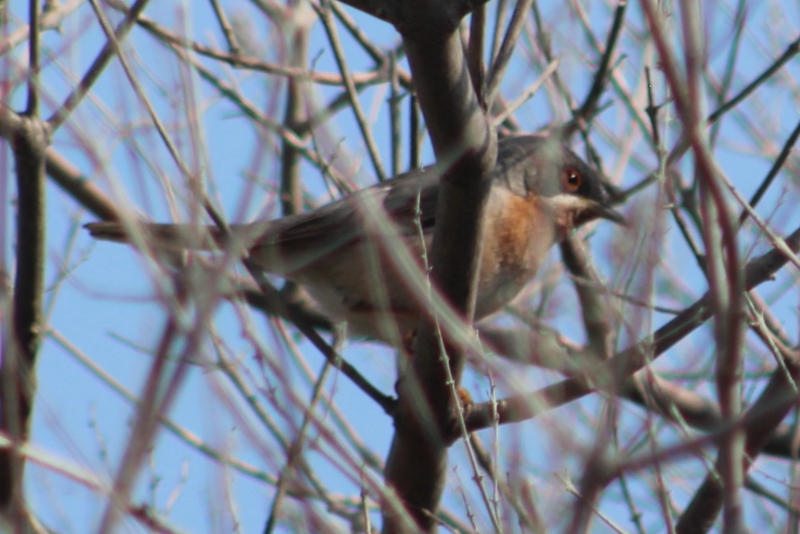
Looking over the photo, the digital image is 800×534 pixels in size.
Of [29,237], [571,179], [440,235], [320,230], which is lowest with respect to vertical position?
[29,237]

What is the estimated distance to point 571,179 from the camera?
6492 millimetres

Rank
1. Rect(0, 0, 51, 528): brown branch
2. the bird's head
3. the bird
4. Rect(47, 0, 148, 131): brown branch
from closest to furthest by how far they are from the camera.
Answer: Rect(0, 0, 51, 528): brown branch < Rect(47, 0, 148, 131): brown branch < the bird < the bird's head

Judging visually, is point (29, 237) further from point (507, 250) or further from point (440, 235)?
point (507, 250)

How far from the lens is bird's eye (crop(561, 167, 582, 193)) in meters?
6.48

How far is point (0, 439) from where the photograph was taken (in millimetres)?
2434

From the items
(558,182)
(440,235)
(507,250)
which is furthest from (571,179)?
(440,235)

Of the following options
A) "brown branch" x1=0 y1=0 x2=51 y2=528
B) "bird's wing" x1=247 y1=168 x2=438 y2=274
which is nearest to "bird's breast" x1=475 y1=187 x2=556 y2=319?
"bird's wing" x1=247 y1=168 x2=438 y2=274

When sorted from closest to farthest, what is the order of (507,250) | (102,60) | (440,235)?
(440,235)
(102,60)
(507,250)

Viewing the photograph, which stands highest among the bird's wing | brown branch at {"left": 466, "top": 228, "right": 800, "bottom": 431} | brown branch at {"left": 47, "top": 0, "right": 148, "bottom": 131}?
the bird's wing

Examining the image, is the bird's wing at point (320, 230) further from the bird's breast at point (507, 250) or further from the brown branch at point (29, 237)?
the brown branch at point (29, 237)

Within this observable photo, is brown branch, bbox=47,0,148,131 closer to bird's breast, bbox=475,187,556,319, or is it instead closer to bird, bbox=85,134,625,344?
bird, bbox=85,134,625,344

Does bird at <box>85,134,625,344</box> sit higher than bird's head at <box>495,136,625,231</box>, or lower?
lower

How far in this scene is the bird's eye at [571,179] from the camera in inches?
255

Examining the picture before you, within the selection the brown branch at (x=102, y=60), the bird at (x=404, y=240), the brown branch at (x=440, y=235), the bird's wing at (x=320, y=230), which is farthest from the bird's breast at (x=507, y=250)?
the brown branch at (x=102, y=60)
